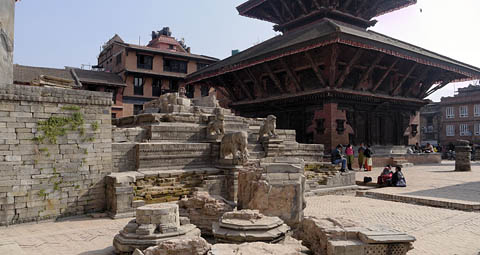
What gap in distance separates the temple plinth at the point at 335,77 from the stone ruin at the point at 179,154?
5.89m

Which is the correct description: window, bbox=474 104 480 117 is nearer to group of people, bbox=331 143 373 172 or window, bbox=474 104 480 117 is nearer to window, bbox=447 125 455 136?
window, bbox=447 125 455 136

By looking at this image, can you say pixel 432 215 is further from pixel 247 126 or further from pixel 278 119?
pixel 278 119

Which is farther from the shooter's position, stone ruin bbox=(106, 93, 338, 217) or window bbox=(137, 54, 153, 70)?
window bbox=(137, 54, 153, 70)

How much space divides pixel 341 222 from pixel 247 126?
9.78m

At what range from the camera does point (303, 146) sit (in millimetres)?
15430

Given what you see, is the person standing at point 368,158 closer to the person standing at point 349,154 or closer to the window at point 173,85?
the person standing at point 349,154

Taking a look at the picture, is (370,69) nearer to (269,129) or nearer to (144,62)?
(269,129)

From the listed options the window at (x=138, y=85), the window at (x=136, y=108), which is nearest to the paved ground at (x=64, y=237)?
the window at (x=136, y=108)

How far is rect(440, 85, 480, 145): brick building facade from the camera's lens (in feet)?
144

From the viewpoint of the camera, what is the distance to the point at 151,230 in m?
6.38

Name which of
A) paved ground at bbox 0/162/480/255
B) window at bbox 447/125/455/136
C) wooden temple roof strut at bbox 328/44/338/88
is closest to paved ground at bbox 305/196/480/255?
paved ground at bbox 0/162/480/255

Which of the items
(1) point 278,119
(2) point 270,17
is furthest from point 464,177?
(2) point 270,17

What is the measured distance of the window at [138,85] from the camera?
Answer: 32.4 m

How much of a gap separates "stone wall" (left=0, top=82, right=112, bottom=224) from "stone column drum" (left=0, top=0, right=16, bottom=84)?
6.99 feet
